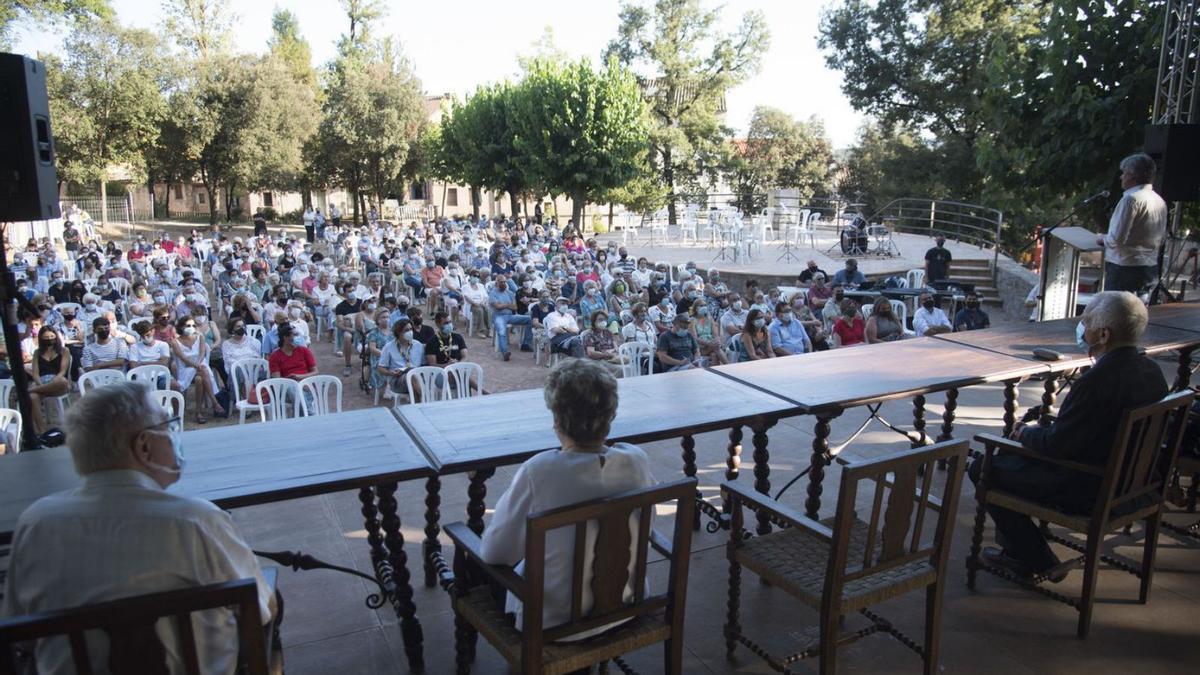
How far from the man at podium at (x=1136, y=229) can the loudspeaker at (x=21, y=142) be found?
558 centimetres

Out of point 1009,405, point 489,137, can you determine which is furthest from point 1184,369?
point 489,137

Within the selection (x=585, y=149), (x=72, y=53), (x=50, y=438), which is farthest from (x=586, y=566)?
(x=72, y=53)

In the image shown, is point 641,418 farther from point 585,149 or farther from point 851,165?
point 851,165

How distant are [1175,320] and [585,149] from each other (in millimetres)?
17901

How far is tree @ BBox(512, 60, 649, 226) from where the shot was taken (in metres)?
21.1

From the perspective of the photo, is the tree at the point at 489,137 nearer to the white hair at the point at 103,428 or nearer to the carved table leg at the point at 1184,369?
the carved table leg at the point at 1184,369

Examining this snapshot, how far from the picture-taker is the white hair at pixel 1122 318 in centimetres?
268

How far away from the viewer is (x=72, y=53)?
20609 mm

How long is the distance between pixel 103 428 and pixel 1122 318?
9.85 ft

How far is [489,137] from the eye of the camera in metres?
23.6

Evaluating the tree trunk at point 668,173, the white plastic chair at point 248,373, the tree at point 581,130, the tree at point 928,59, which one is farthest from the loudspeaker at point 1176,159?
the tree trunk at point 668,173

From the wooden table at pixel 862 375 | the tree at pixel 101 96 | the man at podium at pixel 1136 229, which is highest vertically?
the tree at pixel 101 96

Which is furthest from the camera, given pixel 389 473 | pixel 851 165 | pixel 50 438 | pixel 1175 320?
pixel 851 165

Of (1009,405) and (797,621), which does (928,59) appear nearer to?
(1009,405)
